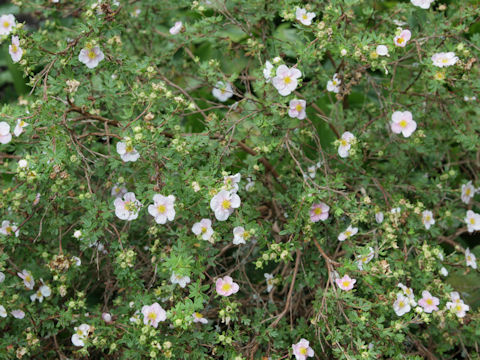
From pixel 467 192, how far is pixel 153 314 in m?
1.47

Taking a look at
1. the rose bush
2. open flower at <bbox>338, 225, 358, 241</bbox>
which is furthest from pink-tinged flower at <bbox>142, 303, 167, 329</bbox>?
open flower at <bbox>338, 225, 358, 241</bbox>

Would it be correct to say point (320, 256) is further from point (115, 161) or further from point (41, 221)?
point (41, 221)

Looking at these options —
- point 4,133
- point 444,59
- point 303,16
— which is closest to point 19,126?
point 4,133

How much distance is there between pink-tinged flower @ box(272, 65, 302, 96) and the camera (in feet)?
5.90

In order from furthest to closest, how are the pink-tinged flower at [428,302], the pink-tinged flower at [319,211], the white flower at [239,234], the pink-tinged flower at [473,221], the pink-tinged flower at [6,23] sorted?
the pink-tinged flower at [473,221] < the pink-tinged flower at [6,23] < the pink-tinged flower at [319,211] < the pink-tinged flower at [428,302] < the white flower at [239,234]

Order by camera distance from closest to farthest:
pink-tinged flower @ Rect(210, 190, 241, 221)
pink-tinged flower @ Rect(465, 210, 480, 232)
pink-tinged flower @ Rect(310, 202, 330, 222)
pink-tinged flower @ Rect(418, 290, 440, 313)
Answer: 1. pink-tinged flower @ Rect(210, 190, 241, 221)
2. pink-tinged flower @ Rect(418, 290, 440, 313)
3. pink-tinged flower @ Rect(310, 202, 330, 222)
4. pink-tinged flower @ Rect(465, 210, 480, 232)

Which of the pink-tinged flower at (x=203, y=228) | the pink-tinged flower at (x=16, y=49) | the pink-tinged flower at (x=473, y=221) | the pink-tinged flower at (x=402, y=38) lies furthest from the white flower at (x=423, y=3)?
the pink-tinged flower at (x=16, y=49)

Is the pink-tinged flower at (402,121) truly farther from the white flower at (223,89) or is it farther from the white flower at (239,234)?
the white flower at (239,234)

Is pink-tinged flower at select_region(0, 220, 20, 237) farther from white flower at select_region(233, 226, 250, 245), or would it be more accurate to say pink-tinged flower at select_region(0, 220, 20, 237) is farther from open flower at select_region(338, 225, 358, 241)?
open flower at select_region(338, 225, 358, 241)

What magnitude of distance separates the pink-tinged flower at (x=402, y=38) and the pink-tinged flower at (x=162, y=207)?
100cm

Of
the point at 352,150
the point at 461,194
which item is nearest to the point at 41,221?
the point at 352,150

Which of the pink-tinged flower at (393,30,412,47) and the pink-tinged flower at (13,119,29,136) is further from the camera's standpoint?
the pink-tinged flower at (393,30,412,47)

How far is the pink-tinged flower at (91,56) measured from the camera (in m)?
1.85

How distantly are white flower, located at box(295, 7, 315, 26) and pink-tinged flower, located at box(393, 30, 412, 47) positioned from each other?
0.32 meters
